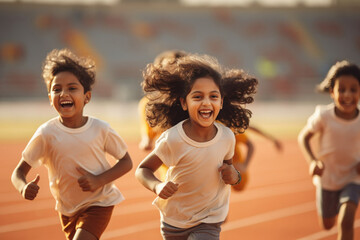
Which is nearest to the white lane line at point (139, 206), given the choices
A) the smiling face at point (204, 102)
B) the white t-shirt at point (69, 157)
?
the white t-shirt at point (69, 157)

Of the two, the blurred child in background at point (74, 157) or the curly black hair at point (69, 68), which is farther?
the curly black hair at point (69, 68)

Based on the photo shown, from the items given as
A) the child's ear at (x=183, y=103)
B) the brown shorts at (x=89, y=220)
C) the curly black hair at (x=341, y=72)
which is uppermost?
the curly black hair at (x=341, y=72)

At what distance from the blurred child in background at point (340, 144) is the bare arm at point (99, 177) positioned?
62.4 inches

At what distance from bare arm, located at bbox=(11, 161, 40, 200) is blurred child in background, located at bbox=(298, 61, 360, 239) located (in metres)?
2.18

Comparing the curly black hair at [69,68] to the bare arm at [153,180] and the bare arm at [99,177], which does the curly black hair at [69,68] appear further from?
the bare arm at [153,180]

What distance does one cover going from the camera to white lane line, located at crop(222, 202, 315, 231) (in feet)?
20.4

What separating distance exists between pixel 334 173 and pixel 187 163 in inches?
72.2

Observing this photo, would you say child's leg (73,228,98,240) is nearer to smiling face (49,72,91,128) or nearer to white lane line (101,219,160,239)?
smiling face (49,72,91,128)

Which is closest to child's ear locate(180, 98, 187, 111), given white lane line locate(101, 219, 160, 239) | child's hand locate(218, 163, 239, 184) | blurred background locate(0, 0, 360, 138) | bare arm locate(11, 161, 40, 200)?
child's hand locate(218, 163, 239, 184)

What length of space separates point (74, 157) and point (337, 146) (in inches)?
87.4

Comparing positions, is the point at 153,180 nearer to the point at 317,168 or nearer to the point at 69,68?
the point at 69,68

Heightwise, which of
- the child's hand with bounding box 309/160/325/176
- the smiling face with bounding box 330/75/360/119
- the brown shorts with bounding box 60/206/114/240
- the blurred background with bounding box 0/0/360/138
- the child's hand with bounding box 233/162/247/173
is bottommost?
the brown shorts with bounding box 60/206/114/240

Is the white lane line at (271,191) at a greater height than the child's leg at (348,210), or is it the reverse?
the white lane line at (271,191)

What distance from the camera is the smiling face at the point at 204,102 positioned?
300 cm
